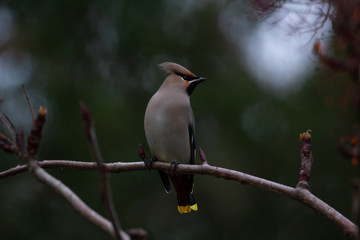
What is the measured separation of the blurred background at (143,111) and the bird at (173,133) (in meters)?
1.56

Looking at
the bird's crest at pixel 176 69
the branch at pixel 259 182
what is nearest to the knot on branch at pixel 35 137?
the branch at pixel 259 182

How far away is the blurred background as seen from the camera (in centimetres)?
594

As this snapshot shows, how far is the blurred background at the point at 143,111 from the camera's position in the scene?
19.5 feet

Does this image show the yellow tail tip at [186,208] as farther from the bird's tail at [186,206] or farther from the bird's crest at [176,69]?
the bird's crest at [176,69]

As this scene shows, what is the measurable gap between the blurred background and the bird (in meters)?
1.56

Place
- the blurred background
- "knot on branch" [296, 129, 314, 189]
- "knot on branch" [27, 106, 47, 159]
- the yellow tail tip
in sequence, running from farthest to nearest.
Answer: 1. the blurred background
2. the yellow tail tip
3. "knot on branch" [296, 129, 314, 189]
4. "knot on branch" [27, 106, 47, 159]

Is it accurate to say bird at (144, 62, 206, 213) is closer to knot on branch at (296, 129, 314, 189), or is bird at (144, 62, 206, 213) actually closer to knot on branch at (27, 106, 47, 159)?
knot on branch at (296, 129, 314, 189)

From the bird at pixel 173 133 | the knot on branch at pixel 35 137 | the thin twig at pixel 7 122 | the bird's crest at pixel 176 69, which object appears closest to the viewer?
the knot on branch at pixel 35 137

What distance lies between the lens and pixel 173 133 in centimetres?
415

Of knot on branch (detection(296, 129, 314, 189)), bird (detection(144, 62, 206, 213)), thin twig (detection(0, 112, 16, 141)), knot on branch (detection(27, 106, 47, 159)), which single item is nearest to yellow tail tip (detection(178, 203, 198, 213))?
bird (detection(144, 62, 206, 213))

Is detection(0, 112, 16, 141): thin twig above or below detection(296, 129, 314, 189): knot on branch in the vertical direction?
above

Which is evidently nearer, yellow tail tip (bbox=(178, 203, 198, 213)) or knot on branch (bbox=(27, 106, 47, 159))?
knot on branch (bbox=(27, 106, 47, 159))

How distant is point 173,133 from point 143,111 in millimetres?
2228

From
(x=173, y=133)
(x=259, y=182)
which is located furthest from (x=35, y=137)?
(x=173, y=133)
